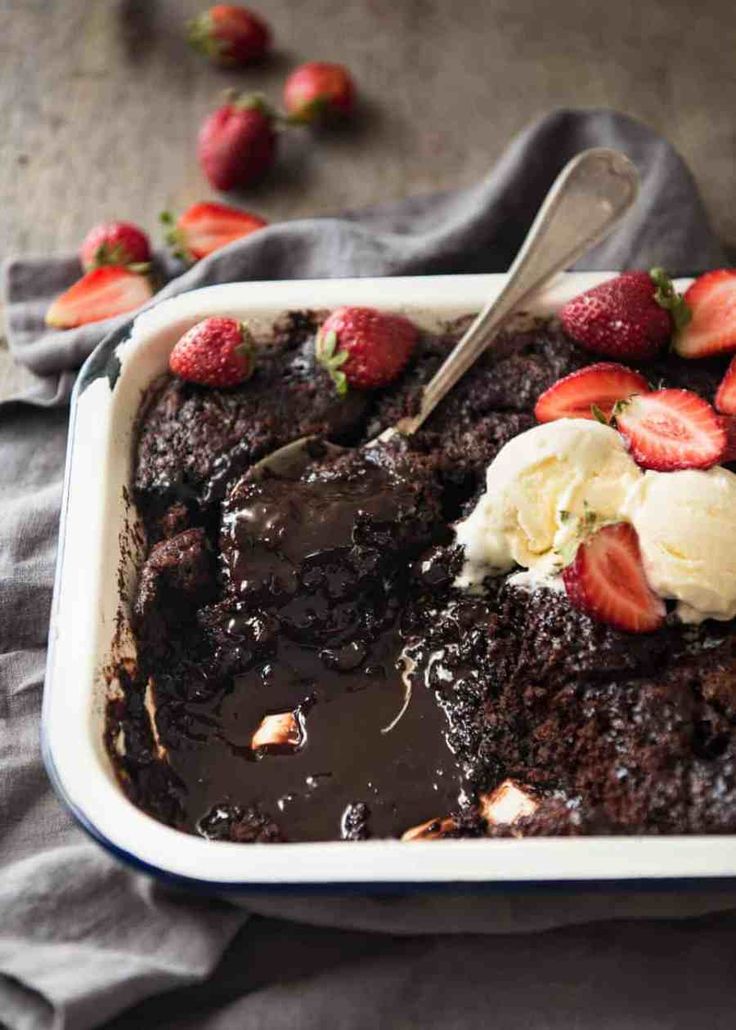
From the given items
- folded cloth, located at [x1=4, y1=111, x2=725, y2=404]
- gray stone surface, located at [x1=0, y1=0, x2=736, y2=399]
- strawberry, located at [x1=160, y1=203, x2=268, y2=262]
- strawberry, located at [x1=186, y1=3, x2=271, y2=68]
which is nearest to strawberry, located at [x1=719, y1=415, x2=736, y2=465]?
folded cloth, located at [x1=4, y1=111, x2=725, y2=404]

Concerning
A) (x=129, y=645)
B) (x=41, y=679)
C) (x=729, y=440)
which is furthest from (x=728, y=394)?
(x=41, y=679)

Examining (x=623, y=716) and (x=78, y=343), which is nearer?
(x=623, y=716)

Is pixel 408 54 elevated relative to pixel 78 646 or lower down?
elevated

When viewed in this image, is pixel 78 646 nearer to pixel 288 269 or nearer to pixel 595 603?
pixel 595 603

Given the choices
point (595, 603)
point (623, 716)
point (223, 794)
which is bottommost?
point (223, 794)

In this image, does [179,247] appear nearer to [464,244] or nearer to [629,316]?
[464,244]

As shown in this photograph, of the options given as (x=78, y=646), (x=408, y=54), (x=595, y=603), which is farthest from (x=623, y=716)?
(x=408, y=54)
